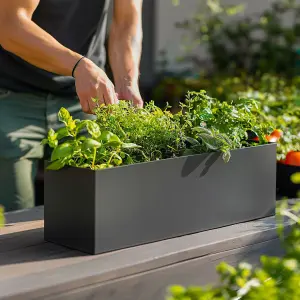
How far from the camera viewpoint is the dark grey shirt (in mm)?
2456

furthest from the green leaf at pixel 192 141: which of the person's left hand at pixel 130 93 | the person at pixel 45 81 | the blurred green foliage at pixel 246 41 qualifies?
the blurred green foliage at pixel 246 41

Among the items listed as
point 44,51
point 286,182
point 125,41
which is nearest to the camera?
point 44,51

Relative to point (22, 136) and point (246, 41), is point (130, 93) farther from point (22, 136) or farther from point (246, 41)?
point (246, 41)

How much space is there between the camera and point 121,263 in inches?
58.1

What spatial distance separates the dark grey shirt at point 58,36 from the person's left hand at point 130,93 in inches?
11.5

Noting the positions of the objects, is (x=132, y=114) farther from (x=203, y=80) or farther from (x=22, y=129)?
(x=203, y=80)

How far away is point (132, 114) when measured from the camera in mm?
1708

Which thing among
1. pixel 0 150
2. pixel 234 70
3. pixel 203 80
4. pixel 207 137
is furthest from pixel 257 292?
pixel 234 70

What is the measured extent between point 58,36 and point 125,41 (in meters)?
0.23

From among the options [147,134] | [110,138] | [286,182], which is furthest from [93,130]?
[286,182]

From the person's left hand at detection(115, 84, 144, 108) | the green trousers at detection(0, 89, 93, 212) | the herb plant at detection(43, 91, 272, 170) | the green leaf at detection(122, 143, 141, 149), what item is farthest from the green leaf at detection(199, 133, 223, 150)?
the green trousers at detection(0, 89, 93, 212)

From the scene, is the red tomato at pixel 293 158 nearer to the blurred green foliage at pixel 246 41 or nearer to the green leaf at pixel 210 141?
the green leaf at pixel 210 141

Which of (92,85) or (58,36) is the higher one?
(58,36)

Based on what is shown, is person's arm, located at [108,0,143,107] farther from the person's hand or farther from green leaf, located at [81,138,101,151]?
green leaf, located at [81,138,101,151]
